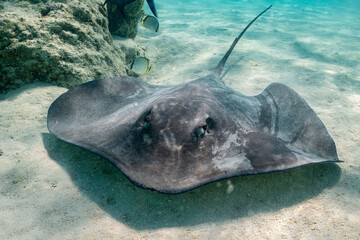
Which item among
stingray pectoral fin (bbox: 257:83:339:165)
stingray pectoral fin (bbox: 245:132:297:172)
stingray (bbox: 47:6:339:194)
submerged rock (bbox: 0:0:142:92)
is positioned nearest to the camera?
stingray (bbox: 47:6:339:194)

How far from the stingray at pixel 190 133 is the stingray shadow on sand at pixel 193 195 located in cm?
39

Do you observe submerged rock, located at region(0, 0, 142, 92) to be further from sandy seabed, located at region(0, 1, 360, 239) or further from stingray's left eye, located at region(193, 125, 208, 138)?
stingray's left eye, located at region(193, 125, 208, 138)

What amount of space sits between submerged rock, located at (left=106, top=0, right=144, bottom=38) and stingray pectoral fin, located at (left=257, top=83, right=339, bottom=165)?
5.50 metres

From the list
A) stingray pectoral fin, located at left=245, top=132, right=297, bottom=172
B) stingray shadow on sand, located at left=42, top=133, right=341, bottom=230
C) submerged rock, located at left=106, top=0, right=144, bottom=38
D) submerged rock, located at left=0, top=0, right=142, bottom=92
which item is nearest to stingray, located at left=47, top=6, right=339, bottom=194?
stingray pectoral fin, located at left=245, top=132, right=297, bottom=172

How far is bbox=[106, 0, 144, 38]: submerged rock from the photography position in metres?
7.28

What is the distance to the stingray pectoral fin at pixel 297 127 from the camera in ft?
9.19

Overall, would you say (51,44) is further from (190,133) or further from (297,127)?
(297,127)

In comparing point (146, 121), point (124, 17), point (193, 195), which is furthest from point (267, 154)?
point (124, 17)

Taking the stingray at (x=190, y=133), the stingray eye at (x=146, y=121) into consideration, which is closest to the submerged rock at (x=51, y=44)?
the stingray at (x=190, y=133)

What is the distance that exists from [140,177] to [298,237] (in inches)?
65.0

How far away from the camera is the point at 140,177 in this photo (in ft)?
6.73

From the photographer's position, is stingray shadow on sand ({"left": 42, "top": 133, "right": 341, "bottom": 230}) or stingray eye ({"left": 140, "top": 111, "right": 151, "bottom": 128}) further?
stingray eye ({"left": 140, "top": 111, "right": 151, "bottom": 128})

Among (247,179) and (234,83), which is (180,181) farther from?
(234,83)

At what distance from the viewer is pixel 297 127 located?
132 inches
